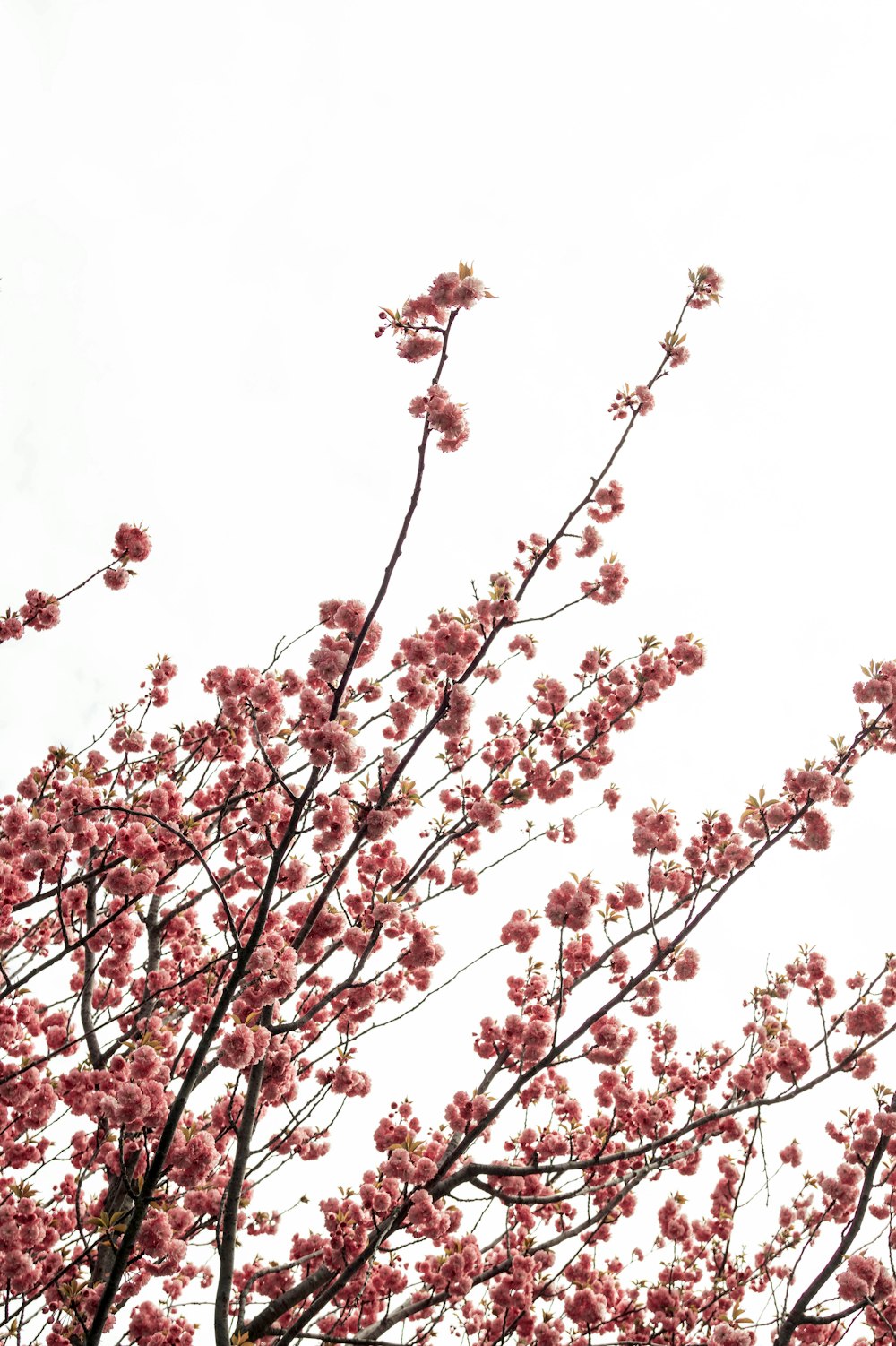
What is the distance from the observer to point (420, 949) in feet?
19.3

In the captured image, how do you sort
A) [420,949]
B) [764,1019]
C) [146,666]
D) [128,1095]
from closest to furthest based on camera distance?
[128,1095], [420,949], [764,1019], [146,666]

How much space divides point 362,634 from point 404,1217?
11.5ft

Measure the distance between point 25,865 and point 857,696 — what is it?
6.24 m

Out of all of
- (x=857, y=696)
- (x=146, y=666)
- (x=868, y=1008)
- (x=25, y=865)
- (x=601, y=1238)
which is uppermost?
(x=146, y=666)

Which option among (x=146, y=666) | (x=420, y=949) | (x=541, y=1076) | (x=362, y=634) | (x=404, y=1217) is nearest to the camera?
(x=362, y=634)

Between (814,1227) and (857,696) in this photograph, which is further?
(814,1227)

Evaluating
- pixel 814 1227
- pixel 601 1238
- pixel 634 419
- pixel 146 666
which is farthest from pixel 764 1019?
pixel 146 666

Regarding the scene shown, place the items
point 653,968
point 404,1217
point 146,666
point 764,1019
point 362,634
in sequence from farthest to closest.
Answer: point 146,666, point 764,1019, point 653,968, point 404,1217, point 362,634

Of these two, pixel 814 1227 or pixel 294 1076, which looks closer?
pixel 294 1076

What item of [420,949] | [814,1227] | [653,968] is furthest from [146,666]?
[814,1227]

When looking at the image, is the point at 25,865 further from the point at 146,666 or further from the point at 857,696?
the point at 857,696

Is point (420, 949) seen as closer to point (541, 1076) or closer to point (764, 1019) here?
point (541, 1076)

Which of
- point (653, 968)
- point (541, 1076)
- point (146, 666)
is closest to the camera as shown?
point (653, 968)

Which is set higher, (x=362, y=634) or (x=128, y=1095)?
(x=362, y=634)
